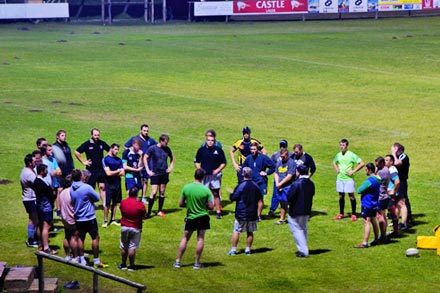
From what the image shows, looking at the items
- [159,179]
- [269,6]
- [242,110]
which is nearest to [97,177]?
[159,179]

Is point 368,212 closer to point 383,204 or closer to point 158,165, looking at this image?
point 383,204

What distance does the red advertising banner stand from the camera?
A: 8274cm


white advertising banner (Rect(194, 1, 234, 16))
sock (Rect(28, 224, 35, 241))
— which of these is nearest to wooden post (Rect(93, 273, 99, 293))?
sock (Rect(28, 224, 35, 241))

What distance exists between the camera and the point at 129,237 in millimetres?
19453

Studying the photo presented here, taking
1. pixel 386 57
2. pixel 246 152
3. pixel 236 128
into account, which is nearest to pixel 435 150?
pixel 236 128

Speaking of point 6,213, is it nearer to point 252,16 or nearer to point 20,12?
point 20,12

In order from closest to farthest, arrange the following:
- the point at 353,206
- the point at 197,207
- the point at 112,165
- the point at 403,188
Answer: the point at 197,207 < the point at 403,188 < the point at 112,165 < the point at 353,206

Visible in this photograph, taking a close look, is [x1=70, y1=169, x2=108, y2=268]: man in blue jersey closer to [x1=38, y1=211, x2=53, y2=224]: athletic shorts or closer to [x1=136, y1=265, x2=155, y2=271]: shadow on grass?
[x1=136, y1=265, x2=155, y2=271]: shadow on grass

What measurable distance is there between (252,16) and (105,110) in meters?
44.1

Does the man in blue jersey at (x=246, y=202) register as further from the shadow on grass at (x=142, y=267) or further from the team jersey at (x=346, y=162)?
the team jersey at (x=346, y=162)

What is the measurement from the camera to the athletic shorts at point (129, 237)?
19406 mm

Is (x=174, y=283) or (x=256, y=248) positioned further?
(x=256, y=248)

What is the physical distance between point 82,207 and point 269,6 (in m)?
65.0

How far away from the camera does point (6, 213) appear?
979 inches
